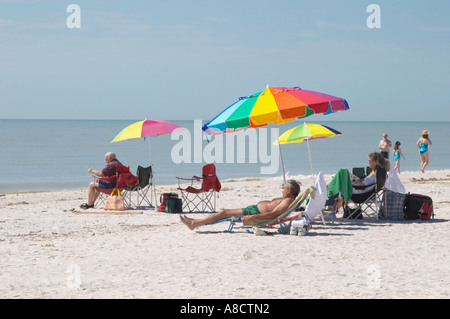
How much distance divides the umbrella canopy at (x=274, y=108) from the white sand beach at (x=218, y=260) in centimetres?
137

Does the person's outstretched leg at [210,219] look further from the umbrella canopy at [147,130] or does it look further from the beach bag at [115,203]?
the beach bag at [115,203]

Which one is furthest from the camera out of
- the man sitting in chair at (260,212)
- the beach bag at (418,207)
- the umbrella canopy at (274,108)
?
the beach bag at (418,207)

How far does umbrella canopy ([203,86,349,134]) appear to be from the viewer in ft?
26.1

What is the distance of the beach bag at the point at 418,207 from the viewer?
8469mm

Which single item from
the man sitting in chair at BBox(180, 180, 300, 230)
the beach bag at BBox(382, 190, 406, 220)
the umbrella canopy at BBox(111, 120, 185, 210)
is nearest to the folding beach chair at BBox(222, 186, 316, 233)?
the man sitting in chair at BBox(180, 180, 300, 230)

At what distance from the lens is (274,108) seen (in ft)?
26.2

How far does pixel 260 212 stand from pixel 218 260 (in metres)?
2.01

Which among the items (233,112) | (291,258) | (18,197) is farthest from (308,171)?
(291,258)

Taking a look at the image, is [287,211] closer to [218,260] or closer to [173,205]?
[218,260]

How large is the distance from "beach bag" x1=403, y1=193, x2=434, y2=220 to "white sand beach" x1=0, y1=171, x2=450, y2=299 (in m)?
0.21

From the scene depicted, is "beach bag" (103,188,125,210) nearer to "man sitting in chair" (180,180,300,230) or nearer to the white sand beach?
the white sand beach

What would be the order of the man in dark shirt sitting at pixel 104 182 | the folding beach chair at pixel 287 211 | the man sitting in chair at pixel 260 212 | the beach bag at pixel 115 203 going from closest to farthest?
1. the folding beach chair at pixel 287 211
2. the man sitting in chair at pixel 260 212
3. the beach bag at pixel 115 203
4. the man in dark shirt sitting at pixel 104 182

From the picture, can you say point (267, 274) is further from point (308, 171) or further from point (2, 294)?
point (308, 171)

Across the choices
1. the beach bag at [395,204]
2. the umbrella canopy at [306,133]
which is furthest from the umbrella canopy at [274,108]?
the umbrella canopy at [306,133]
